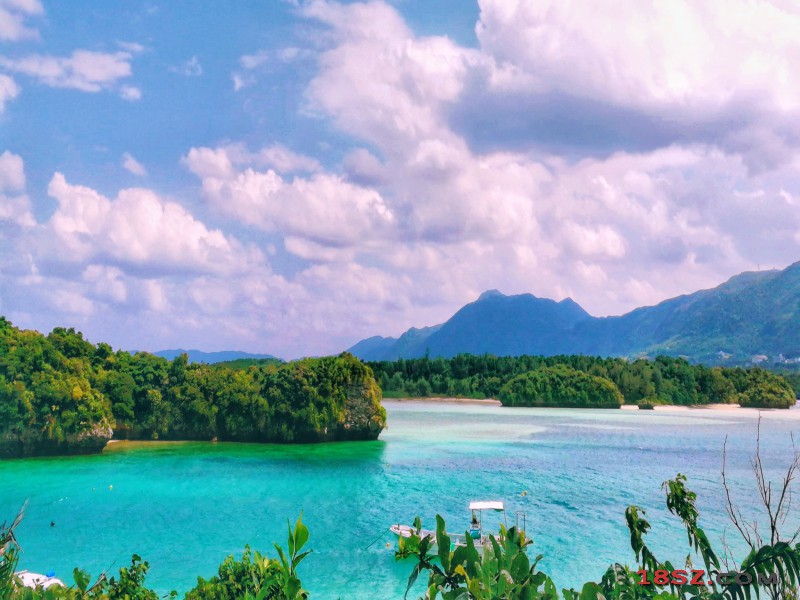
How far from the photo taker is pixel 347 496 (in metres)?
32.5

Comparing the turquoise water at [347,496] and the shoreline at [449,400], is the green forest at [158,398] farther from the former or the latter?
the shoreline at [449,400]

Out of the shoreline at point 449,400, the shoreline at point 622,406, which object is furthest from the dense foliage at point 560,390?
the shoreline at point 449,400

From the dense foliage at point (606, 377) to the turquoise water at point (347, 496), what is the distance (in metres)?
48.4

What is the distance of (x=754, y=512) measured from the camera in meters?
29.7

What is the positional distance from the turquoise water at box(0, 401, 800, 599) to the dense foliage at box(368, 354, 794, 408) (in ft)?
159

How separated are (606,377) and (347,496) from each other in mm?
85739

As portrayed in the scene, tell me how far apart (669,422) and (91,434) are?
64961 mm

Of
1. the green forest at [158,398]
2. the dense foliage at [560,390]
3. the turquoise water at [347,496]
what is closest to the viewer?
the turquoise water at [347,496]

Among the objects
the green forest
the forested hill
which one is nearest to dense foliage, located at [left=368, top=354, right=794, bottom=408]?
the green forest

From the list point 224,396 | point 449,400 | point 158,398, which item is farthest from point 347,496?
point 449,400

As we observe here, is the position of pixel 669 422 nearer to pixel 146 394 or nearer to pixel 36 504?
pixel 146 394

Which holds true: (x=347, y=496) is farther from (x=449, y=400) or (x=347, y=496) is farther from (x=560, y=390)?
(x=449, y=400)

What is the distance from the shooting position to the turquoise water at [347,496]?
22.0 m

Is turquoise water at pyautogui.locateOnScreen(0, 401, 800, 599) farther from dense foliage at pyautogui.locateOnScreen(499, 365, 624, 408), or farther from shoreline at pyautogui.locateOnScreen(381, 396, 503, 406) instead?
shoreline at pyautogui.locateOnScreen(381, 396, 503, 406)
